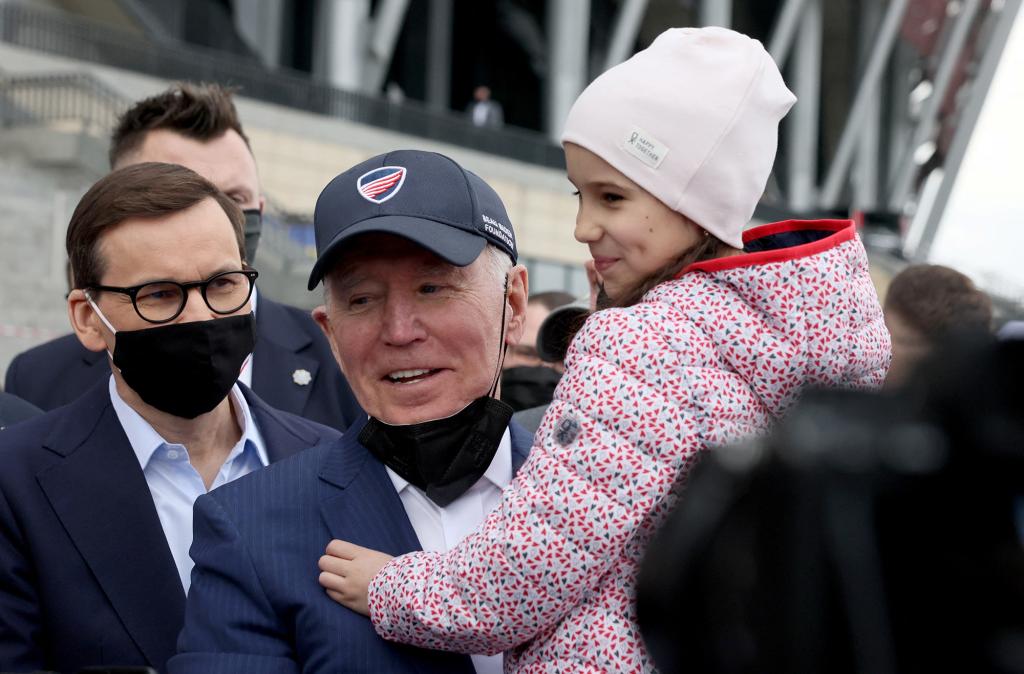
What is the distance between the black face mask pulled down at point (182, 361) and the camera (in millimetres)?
3311

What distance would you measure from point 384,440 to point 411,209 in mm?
459

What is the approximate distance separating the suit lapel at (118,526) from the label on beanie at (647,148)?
1505 mm

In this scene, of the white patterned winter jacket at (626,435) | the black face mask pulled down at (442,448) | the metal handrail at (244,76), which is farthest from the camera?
the metal handrail at (244,76)

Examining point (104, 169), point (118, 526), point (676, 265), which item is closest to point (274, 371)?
point (118, 526)

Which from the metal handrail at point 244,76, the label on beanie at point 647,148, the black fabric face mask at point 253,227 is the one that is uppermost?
the label on beanie at point 647,148

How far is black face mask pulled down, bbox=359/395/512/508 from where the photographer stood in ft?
8.53

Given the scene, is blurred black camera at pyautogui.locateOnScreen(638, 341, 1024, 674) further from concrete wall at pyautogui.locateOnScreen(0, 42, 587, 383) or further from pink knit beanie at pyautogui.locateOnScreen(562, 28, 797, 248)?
concrete wall at pyautogui.locateOnScreen(0, 42, 587, 383)

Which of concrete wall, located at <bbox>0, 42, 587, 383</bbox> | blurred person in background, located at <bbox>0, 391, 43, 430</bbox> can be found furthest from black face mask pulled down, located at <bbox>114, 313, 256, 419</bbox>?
concrete wall, located at <bbox>0, 42, 587, 383</bbox>

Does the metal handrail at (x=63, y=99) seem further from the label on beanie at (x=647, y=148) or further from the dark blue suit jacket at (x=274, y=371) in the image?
the label on beanie at (x=647, y=148)

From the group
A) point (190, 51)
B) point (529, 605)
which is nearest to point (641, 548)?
point (529, 605)

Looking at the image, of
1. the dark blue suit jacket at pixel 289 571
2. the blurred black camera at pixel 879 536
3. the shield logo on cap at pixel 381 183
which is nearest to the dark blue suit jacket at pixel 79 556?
the dark blue suit jacket at pixel 289 571

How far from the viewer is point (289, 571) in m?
2.43

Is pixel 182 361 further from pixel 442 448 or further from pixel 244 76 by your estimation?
pixel 244 76

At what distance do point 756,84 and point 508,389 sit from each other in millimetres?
3072
